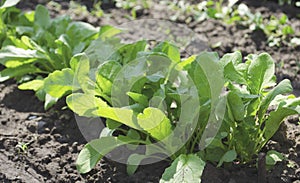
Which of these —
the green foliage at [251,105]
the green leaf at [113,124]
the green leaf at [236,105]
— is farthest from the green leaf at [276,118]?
the green leaf at [113,124]

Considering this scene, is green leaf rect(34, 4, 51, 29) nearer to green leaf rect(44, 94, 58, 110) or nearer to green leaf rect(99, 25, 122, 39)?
green leaf rect(99, 25, 122, 39)

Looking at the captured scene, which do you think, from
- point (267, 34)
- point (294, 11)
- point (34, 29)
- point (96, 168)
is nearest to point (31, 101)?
point (34, 29)

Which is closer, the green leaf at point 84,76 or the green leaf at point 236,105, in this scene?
the green leaf at point 236,105

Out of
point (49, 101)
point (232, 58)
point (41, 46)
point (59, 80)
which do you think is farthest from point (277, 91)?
point (41, 46)

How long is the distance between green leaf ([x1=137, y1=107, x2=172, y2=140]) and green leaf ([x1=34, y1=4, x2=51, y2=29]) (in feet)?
4.82

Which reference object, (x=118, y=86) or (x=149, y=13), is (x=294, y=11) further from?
(x=118, y=86)

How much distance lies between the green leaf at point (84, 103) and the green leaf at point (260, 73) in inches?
26.9

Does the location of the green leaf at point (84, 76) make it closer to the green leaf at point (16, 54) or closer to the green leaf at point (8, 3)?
the green leaf at point (16, 54)

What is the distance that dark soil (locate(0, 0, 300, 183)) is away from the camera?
102 inches

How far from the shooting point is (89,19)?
4215 mm

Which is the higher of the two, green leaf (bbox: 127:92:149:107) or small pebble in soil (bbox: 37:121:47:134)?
green leaf (bbox: 127:92:149:107)

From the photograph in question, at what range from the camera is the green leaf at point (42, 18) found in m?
3.64

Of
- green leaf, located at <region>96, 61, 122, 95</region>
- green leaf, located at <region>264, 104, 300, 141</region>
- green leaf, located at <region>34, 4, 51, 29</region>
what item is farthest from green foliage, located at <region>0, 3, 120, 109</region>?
green leaf, located at <region>264, 104, 300, 141</region>

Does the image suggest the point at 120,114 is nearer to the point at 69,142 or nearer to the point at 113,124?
the point at 113,124
